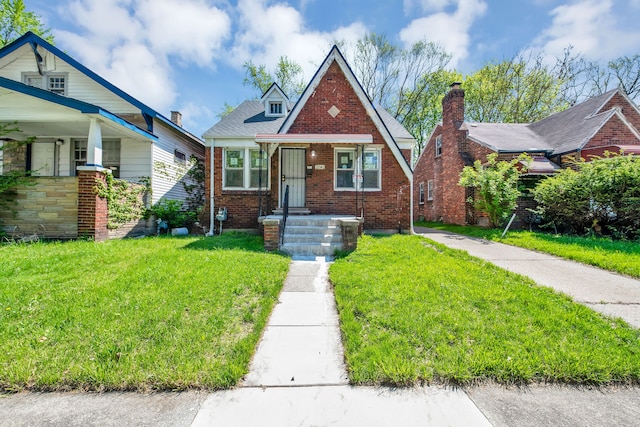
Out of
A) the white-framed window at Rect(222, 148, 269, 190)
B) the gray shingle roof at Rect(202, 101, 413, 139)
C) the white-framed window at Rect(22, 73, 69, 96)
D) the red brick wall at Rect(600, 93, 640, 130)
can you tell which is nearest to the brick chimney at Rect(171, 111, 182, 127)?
the gray shingle roof at Rect(202, 101, 413, 139)

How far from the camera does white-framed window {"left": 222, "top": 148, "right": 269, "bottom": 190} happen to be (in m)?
10.2

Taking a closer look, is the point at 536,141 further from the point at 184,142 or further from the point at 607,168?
the point at 184,142

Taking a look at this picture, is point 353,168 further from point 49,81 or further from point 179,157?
point 49,81

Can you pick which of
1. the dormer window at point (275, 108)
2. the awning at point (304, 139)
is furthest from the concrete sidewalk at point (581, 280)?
the dormer window at point (275, 108)

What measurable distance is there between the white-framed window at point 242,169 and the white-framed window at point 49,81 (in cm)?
684

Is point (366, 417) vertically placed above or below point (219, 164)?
below

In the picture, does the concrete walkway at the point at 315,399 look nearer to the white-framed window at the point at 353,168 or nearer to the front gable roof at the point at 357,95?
the white-framed window at the point at 353,168

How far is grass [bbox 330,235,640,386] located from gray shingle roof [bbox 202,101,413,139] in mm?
7607

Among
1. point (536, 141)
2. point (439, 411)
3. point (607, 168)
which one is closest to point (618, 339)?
point (439, 411)

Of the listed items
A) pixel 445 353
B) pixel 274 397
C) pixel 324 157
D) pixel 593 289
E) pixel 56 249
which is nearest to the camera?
pixel 274 397

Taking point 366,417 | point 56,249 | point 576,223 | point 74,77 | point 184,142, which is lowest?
point 366,417

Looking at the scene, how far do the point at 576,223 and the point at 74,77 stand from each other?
63.7 ft

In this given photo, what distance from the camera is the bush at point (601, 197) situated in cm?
844

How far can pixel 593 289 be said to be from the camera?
176 inches
